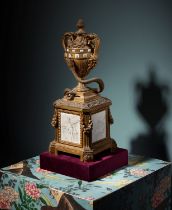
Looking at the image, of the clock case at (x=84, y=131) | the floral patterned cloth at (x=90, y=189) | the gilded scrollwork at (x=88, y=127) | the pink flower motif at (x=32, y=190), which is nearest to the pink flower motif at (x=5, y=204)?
the floral patterned cloth at (x=90, y=189)

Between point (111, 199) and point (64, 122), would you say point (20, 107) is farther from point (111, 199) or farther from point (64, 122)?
point (111, 199)

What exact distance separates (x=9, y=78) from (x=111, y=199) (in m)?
1.15

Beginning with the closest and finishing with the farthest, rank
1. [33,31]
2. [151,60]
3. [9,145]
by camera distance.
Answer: [151,60] < [33,31] < [9,145]

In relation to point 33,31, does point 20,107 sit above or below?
below

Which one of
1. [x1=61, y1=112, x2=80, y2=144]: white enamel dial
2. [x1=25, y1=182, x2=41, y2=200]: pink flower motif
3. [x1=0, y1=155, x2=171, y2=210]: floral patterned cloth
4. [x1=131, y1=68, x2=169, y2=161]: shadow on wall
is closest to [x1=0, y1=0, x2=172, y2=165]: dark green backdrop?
[x1=131, y1=68, x2=169, y2=161]: shadow on wall

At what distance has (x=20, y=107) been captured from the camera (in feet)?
9.15

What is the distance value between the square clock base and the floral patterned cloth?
0.02 m

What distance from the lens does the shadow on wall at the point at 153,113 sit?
89.0 inches

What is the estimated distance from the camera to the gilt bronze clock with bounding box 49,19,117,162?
2.00 m

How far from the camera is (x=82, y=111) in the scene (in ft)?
6.49

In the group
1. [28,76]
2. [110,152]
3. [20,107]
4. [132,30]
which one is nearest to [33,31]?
[28,76]

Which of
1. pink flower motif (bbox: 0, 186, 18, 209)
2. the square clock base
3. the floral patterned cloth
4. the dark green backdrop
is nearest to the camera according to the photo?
the floral patterned cloth

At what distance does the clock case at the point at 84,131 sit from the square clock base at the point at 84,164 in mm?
26

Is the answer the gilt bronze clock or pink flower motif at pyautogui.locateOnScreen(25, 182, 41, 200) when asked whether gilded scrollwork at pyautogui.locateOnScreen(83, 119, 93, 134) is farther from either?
pink flower motif at pyautogui.locateOnScreen(25, 182, 41, 200)
